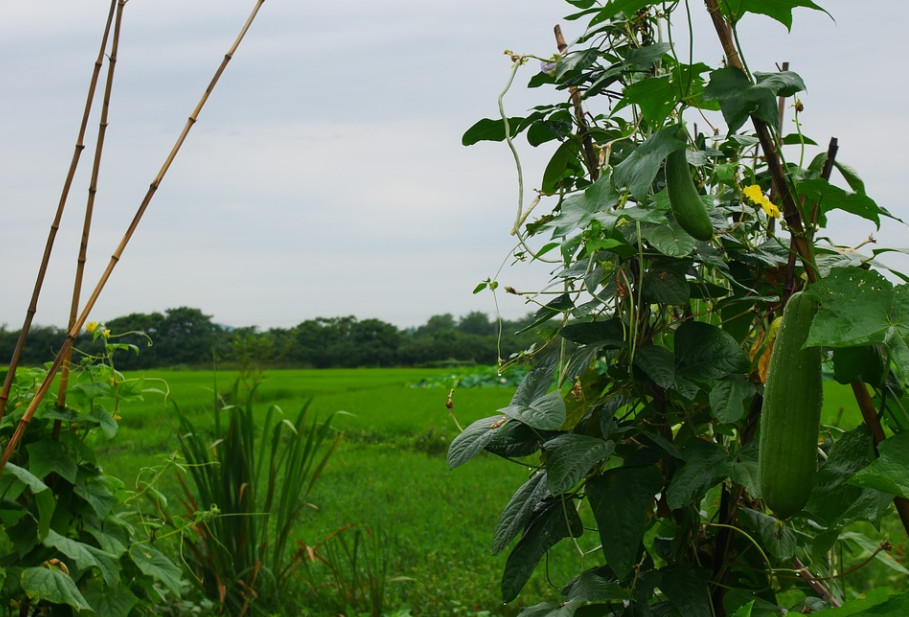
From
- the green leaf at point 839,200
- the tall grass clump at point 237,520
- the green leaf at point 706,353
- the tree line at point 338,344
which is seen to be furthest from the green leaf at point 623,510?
the tree line at point 338,344

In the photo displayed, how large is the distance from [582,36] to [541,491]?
2.06 ft

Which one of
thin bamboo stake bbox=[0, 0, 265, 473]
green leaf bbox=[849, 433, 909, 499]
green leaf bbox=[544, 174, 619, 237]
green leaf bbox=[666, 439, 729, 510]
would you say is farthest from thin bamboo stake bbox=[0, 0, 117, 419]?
green leaf bbox=[849, 433, 909, 499]

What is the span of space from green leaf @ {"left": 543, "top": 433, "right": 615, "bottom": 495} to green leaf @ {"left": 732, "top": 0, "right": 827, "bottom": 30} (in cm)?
48

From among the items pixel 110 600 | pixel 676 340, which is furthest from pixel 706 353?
pixel 110 600

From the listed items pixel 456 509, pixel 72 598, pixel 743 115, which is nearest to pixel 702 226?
pixel 743 115

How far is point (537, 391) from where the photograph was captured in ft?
3.31

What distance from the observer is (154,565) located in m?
1.70

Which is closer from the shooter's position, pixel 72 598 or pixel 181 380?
pixel 72 598

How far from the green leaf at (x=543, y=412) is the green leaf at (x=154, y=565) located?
3.60 feet

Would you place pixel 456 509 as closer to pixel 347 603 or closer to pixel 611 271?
pixel 347 603

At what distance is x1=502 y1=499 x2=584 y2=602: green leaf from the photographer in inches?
36.6

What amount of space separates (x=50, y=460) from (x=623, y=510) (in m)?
1.21

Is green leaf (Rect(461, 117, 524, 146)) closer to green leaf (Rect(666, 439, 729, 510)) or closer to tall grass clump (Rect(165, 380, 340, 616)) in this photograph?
green leaf (Rect(666, 439, 729, 510))

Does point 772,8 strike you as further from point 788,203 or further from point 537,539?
point 537,539
